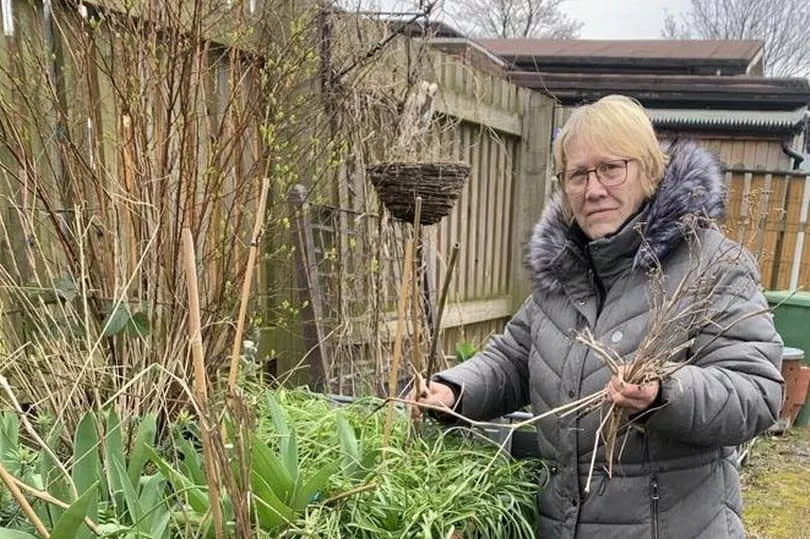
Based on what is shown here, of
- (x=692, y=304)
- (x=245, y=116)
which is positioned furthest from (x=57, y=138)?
(x=692, y=304)

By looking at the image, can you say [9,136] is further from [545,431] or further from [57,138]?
[545,431]

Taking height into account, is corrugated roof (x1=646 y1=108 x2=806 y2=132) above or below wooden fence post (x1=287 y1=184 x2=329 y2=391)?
above

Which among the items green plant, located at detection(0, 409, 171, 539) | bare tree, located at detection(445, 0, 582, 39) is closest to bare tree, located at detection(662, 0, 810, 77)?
bare tree, located at detection(445, 0, 582, 39)

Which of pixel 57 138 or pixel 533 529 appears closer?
pixel 533 529

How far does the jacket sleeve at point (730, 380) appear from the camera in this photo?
1.35 meters

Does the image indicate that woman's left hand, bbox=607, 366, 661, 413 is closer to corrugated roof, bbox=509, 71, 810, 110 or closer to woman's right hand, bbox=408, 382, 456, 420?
woman's right hand, bbox=408, 382, 456, 420

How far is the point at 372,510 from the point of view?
1457 millimetres

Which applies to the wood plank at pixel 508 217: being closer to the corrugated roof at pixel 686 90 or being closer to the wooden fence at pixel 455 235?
the wooden fence at pixel 455 235

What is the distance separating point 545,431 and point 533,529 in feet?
0.77

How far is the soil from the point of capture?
11.5 ft

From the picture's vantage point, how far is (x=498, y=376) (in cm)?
188

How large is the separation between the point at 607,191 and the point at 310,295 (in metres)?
1.83

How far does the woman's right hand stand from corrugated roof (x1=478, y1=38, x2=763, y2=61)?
8632 millimetres

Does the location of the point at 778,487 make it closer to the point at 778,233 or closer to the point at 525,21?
the point at 778,233
